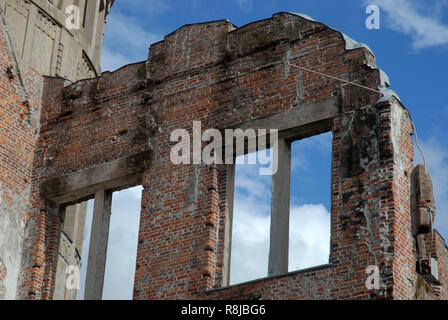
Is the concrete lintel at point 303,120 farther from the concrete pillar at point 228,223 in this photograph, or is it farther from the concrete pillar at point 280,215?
the concrete pillar at point 228,223

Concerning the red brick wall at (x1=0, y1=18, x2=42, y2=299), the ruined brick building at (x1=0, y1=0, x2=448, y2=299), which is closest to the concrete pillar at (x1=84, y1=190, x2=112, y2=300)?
the ruined brick building at (x1=0, y1=0, x2=448, y2=299)

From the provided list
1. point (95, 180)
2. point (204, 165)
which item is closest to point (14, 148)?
point (95, 180)

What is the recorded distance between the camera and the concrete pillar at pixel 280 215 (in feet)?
44.9

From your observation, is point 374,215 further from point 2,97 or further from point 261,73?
point 2,97

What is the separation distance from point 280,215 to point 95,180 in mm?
3567

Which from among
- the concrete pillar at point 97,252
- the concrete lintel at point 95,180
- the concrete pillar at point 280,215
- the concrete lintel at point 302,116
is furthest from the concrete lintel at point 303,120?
the concrete pillar at point 97,252

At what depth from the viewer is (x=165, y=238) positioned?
14711 millimetres

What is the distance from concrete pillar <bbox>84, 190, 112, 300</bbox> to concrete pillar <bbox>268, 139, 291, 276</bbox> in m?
3.04

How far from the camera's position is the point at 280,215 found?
45.6 feet

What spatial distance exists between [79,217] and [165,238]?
5880 mm

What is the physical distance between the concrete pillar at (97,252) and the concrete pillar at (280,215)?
9.98ft

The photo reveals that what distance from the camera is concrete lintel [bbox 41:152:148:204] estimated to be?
51.5 ft

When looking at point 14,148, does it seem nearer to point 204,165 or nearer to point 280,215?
point 204,165
